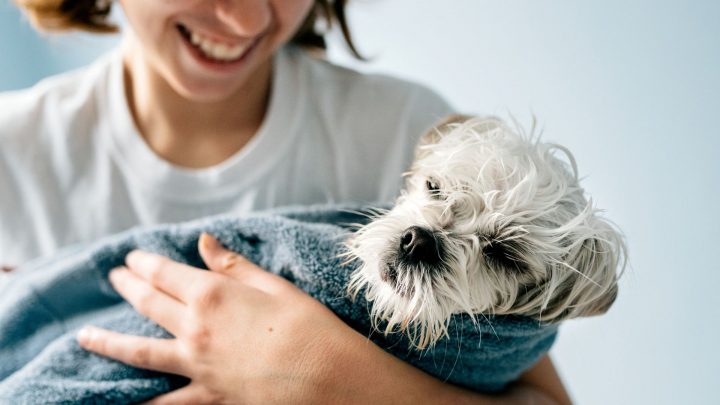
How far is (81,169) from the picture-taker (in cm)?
118

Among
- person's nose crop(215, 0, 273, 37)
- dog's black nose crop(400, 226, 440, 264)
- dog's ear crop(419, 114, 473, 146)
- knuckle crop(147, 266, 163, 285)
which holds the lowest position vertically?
knuckle crop(147, 266, 163, 285)

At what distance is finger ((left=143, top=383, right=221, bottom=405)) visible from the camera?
84 centimetres

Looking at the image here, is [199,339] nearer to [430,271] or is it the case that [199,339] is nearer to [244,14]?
[430,271]

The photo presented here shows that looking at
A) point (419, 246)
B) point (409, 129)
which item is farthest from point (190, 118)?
point (419, 246)

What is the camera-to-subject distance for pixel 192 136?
4.00ft

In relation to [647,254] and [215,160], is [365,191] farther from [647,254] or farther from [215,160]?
[647,254]

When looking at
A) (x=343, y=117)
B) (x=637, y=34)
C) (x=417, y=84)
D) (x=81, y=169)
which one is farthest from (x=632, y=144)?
(x=81, y=169)

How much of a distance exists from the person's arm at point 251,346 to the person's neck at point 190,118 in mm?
327

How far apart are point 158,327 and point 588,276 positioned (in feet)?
2.01

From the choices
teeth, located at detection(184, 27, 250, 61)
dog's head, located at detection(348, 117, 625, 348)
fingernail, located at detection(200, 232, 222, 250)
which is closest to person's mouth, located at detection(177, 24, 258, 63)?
teeth, located at detection(184, 27, 250, 61)

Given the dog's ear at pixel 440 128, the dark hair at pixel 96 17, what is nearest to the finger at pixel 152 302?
the dog's ear at pixel 440 128

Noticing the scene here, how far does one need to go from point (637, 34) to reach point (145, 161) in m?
0.94

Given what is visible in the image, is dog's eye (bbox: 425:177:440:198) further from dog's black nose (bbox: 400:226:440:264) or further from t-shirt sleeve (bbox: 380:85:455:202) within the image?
t-shirt sleeve (bbox: 380:85:455:202)

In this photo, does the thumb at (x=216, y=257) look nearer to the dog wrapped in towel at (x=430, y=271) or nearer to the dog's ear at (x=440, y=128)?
the dog wrapped in towel at (x=430, y=271)
